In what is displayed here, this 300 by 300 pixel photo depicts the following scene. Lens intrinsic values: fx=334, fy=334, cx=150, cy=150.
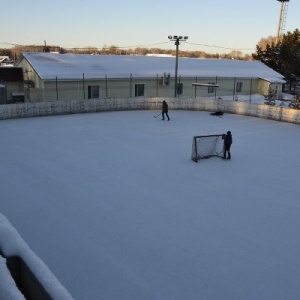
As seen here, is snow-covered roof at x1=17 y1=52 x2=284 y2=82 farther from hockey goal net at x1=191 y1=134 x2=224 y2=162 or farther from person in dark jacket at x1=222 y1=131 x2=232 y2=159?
person in dark jacket at x1=222 y1=131 x2=232 y2=159

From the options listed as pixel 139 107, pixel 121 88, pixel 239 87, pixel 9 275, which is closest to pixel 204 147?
pixel 9 275

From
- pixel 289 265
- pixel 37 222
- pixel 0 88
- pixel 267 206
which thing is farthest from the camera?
pixel 0 88

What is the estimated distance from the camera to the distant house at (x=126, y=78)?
25516mm

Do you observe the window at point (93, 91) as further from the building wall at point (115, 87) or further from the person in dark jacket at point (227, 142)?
the person in dark jacket at point (227, 142)

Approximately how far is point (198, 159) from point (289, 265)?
6801 mm

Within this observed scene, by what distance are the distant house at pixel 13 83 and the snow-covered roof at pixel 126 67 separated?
2122 mm

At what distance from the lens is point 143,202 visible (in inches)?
336

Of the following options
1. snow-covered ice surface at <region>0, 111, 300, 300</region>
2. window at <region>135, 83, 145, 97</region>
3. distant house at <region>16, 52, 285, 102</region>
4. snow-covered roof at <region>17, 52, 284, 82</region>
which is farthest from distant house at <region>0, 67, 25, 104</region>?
snow-covered ice surface at <region>0, 111, 300, 300</region>

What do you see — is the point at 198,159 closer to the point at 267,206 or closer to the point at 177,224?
the point at 267,206

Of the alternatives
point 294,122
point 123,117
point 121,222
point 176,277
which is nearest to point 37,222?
point 121,222

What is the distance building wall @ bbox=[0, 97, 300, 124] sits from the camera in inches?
834

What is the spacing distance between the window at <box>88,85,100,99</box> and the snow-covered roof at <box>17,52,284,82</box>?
0.80 metres

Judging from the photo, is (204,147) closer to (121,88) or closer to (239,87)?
(121,88)

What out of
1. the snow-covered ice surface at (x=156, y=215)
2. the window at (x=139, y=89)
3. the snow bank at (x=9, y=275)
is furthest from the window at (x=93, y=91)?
the snow bank at (x=9, y=275)
